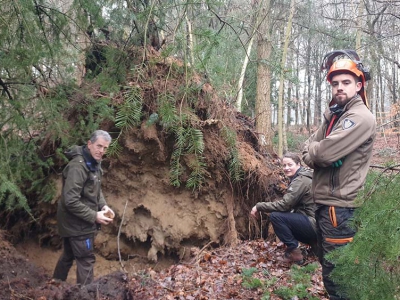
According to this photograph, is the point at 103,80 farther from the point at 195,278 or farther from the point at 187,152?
the point at 195,278

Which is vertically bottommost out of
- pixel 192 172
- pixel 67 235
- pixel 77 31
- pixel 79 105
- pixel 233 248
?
pixel 233 248

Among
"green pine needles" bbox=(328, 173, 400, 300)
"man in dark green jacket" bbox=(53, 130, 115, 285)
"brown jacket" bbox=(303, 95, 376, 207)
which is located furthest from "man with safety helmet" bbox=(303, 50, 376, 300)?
"man in dark green jacket" bbox=(53, 130, 115, 285)

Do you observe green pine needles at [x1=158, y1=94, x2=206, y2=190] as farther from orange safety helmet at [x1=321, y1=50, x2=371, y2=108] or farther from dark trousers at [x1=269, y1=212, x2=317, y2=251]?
orange safety helmet at [x1=321, y1=50, x2=371, y2=108]

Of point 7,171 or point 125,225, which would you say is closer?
point 7,171

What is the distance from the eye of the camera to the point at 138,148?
693 cm

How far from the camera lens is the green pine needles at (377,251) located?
6.97 ft

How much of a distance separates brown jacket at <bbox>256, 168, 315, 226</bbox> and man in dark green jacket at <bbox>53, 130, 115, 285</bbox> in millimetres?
2521

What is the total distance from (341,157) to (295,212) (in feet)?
9.34

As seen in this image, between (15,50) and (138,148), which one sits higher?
(15,50)

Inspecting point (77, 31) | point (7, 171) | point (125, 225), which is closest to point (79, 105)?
point (77, 31)

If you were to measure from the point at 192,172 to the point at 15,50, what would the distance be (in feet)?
12.1

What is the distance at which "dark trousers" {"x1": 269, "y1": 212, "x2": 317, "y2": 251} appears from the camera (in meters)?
5.66

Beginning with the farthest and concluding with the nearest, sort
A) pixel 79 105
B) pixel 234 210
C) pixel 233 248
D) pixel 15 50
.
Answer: pixel 234 210
pixel 233 248
pixel 79 105
pixel 15 50

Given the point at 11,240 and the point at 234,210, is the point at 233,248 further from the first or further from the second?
the point at 11,240
